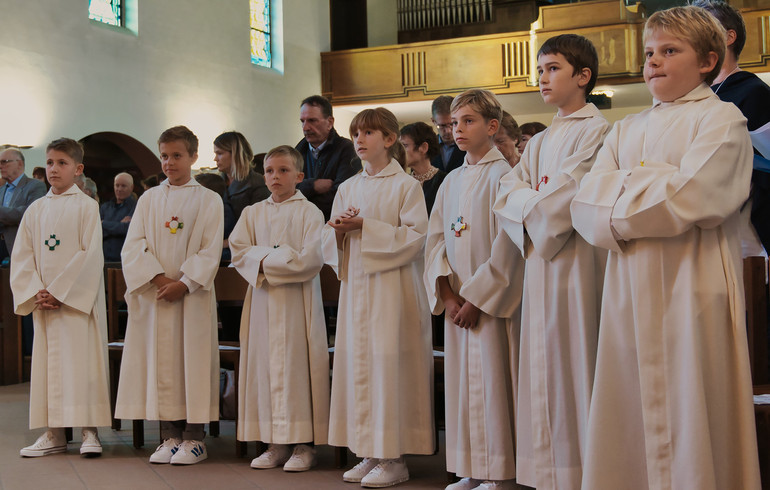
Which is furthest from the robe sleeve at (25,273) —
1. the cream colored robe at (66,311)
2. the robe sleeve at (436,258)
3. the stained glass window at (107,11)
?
the stained glass window at (107,11)

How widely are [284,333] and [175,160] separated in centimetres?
117

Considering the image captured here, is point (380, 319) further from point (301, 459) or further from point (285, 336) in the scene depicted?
point (301, 459)

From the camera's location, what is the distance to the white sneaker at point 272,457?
465 centimetres

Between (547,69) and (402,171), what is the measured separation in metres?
1.21

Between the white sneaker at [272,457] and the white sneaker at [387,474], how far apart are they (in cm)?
67

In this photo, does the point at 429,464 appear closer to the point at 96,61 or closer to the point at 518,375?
the point at 518,375

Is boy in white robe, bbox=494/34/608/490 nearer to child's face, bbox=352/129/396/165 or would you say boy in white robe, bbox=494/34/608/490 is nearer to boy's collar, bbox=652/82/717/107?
boy's collar, bbox=652/82/717/107

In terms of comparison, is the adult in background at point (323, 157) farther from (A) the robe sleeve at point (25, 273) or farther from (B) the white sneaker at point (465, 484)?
(B) the white sneaker at point (465, 484)

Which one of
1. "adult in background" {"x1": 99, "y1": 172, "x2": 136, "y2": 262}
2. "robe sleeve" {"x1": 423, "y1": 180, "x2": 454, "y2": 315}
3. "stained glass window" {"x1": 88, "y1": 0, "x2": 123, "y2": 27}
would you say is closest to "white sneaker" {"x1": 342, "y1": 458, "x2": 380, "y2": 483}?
"robe sleeve" {"x1": 423, "y1": 180, "x2": 454, "y2": 315}

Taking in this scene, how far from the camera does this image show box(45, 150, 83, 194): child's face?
207 inches

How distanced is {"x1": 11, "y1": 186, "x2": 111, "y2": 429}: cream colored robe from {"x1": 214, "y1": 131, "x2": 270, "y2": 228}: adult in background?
3.99ft

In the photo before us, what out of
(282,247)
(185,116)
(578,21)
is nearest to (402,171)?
(282,247)

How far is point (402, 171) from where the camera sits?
4.59 m

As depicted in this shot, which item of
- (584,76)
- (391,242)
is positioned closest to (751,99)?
(584,76)
